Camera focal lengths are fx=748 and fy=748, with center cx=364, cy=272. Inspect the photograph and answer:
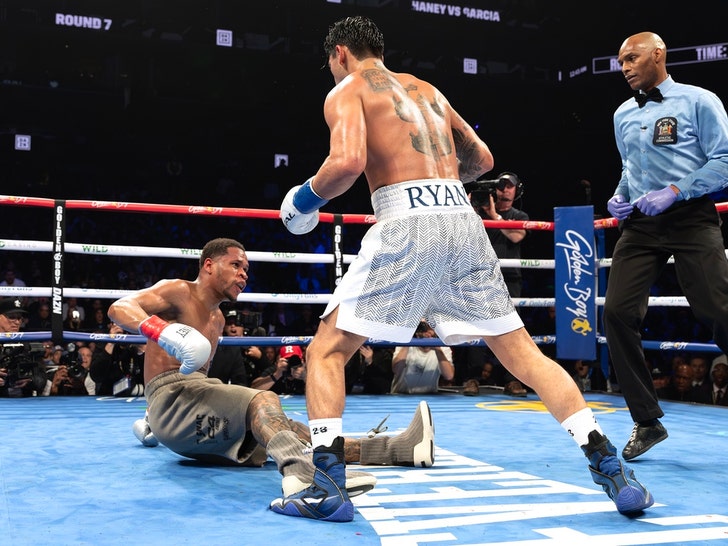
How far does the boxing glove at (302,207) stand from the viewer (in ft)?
5.59

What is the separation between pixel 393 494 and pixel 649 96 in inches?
61.6

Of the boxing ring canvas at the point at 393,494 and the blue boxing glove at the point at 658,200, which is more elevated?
the blue boxing glove at the point at 658,200

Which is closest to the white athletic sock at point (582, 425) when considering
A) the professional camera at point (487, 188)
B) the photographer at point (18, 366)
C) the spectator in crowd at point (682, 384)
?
the professional camera at point (487, 188)

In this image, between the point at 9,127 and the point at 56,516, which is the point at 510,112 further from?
the point at 56,516

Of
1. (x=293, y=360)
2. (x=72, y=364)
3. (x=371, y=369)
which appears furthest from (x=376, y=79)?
(x=72, y=364)

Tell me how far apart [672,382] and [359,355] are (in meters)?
3.02

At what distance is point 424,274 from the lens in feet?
5.58

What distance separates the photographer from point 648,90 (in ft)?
8.11

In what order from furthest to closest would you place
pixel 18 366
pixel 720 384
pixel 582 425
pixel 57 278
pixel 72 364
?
1. pixel 720 384
2. pixel 72 364
3. pixel 18 366
4. pixel 57 278
5. pixel 582 425

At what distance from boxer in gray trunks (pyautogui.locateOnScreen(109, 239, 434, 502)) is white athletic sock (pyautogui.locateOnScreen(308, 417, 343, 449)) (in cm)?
21

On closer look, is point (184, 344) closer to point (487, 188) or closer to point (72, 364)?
point (487, 188)

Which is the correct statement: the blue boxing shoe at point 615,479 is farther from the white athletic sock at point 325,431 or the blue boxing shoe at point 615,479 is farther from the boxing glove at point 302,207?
the boxing glove at point 302,207

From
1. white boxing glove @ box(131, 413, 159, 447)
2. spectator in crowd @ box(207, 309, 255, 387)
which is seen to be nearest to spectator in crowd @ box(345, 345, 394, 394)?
spectator in crowd @ box(207, 309, 255, 387)

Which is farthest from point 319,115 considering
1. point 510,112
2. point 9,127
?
point 9,127
